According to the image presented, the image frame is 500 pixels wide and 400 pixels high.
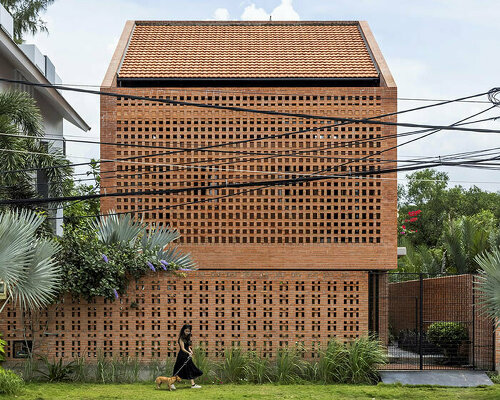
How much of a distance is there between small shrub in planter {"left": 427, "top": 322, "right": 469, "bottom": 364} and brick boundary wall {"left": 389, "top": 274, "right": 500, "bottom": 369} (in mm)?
220

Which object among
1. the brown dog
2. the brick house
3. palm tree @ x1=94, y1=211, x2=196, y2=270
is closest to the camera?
the brown dog

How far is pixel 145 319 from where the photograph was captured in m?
16.4

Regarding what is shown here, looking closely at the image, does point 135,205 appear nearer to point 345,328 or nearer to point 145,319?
point 145,319

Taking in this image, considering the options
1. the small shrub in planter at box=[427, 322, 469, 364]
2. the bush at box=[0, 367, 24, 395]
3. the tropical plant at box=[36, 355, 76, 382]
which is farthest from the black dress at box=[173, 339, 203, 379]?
the small shrub in planter at box=[427, 322, 469, 364]

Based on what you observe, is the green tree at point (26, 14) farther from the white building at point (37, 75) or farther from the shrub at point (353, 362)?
the shrub at point (353, 362)

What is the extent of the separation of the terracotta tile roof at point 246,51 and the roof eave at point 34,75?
10.4 feet

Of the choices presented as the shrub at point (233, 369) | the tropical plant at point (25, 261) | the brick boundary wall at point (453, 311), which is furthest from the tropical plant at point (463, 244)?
the tropical plant at point (25, 261)

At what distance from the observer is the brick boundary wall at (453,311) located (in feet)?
56.4

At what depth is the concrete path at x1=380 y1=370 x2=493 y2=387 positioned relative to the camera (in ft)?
52.0

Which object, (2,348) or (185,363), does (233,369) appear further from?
(2,348)

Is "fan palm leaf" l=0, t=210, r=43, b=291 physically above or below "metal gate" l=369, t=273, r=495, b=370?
above

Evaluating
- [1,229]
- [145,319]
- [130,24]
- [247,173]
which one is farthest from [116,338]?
[130,24]

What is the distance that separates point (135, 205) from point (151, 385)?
641 cm

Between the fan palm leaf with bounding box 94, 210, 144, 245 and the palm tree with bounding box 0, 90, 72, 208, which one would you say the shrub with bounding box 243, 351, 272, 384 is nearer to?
the fan palm leaf with bounding box 94, 210, 144, 245
